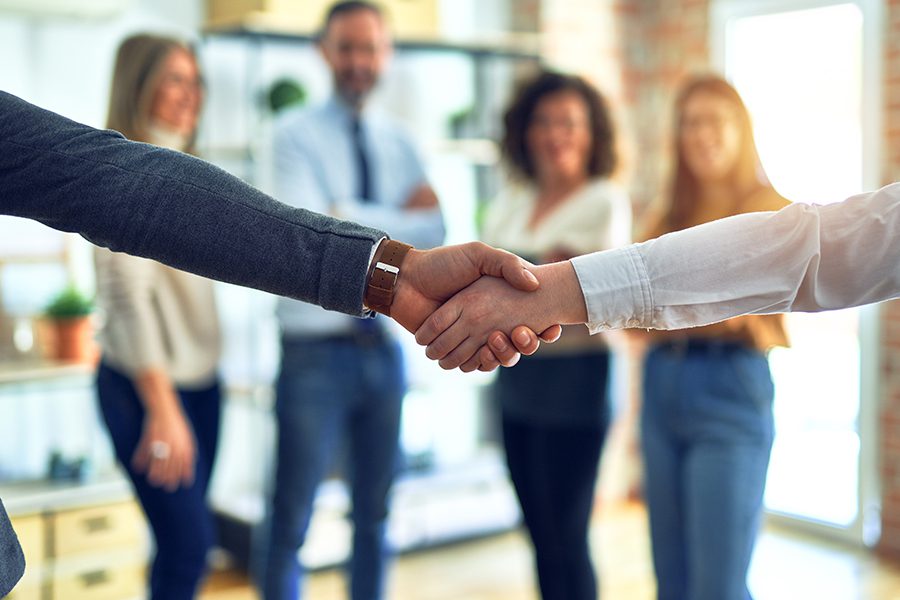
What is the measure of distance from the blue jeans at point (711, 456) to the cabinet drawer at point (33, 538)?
178cm

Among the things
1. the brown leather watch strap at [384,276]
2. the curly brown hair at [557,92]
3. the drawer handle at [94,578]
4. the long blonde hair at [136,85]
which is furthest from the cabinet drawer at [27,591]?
the brown leather watch strap at [384,276]

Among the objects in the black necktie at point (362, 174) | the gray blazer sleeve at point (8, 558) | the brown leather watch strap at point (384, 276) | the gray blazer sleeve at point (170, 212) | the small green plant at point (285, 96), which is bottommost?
the gray blazer sleeve at point (8, 558)

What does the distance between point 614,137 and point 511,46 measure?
5.11 ft

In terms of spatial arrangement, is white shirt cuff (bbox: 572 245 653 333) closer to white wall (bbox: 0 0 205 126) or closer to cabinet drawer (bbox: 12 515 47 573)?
cabinet drawer (bbox: 12 515 47 573)

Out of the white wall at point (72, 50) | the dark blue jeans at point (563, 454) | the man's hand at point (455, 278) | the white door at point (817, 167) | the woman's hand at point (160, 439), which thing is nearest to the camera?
the man's hand at point (455, 278)

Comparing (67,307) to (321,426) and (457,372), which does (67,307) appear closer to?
(321,426)

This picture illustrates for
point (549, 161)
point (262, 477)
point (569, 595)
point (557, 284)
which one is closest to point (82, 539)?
point (262, 477)

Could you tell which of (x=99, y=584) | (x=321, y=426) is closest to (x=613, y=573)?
(x=321, y=426)

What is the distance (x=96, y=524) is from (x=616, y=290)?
2.08 metres

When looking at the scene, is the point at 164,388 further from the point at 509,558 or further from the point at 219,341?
the point at 509,558

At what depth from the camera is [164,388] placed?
7.46ft

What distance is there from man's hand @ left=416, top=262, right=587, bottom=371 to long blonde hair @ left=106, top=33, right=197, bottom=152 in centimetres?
105

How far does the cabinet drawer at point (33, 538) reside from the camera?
115 inches

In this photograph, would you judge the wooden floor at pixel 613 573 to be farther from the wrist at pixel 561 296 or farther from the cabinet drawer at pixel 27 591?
the wrist at pixel 561 296
